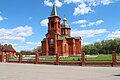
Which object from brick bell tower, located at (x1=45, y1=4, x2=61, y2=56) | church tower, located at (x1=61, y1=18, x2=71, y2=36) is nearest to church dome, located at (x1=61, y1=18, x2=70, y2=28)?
church tower, located at (x1=61, y1=18, x2=71, y2=36)

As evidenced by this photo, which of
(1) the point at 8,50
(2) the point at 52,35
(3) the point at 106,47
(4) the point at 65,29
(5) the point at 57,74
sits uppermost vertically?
(4) the point at 65,29

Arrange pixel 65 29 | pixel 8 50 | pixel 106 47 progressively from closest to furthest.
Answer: pixel 65 29
pixel 8 50
pixel 106 47

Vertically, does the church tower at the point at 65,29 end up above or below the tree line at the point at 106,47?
above

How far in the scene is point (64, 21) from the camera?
66438mm

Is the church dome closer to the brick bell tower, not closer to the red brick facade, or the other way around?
the brick bell tower

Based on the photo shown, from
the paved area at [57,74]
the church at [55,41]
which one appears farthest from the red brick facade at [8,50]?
the paved area at [57,74]

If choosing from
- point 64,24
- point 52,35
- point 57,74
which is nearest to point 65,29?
point 64,24

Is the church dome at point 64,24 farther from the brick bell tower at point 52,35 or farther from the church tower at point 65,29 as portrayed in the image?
the brick bell tower at point 52,35

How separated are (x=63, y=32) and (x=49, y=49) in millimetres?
8606

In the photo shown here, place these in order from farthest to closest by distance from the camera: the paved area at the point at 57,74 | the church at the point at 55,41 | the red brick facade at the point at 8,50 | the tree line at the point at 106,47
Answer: the tree line at the point at 106,47, the red brick facade at the point at 8,50, the church at the point at 55,41, the paved area at the point at 57,74

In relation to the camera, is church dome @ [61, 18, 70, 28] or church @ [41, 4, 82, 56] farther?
church dome @ [61, 18, 70, 28]

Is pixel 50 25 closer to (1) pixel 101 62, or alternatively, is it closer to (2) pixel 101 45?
(1) pixel 101 62

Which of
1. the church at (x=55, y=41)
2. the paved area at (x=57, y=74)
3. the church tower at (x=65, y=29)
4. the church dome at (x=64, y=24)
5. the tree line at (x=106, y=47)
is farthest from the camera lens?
the tree line at (x=106, y=47)

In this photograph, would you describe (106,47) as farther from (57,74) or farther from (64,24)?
(57,74)
